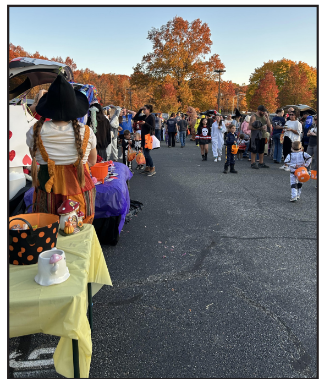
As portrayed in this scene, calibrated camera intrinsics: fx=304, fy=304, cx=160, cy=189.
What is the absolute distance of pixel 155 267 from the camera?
12.6 feet

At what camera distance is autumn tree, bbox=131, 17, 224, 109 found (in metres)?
38.8

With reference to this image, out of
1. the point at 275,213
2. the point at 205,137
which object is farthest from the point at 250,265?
the point at 205,137

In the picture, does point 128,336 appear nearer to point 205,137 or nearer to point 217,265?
point 217,265

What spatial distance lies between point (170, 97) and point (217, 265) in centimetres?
3518

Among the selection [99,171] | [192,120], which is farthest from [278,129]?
[192,120]

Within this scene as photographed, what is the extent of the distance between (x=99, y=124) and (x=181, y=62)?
34872 mm

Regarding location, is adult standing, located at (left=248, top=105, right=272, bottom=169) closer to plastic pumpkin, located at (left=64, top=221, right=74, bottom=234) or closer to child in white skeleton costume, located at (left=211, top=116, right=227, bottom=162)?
child in white skeleton costume, located at (left=211, top=116, right=227, bottom=162)

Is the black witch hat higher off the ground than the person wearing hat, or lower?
higher

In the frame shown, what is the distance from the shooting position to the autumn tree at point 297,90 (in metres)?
46.5

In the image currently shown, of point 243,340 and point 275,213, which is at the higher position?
point 275,213

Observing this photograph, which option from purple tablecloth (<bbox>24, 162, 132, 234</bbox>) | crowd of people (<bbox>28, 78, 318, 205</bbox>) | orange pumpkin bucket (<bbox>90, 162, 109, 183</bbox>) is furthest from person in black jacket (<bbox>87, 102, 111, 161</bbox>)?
purple tablecloth (<bbox>24, 162, 132, 234</bbox>)

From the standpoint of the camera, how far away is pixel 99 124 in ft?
24.2

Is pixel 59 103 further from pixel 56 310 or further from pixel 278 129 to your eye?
pixel 278 129

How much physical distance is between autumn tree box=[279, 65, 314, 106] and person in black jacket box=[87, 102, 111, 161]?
46321 millimetres
